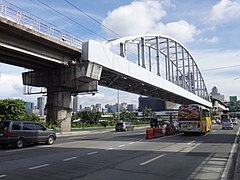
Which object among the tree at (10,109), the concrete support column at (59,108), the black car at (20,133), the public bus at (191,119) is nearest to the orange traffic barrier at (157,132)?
the public bus at (191,119)

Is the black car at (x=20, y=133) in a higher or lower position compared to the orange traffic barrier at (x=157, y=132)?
higher

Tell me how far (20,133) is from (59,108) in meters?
18.3

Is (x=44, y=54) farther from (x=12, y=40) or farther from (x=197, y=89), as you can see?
(x=197, y=89)

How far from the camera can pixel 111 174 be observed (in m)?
9.90

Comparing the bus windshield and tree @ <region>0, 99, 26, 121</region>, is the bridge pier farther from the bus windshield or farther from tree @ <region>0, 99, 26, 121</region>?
the bus windshield

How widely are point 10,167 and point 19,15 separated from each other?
18919mm

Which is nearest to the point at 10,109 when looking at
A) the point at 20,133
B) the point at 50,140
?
the point at 50,140

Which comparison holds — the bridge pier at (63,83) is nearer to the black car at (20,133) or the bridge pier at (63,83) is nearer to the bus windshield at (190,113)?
the bus windshield at (190,113)

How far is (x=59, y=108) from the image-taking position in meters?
38.0

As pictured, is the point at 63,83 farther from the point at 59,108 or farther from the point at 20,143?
the point at 20,143

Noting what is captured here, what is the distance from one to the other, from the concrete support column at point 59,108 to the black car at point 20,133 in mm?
16234

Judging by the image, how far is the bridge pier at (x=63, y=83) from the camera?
3609cm

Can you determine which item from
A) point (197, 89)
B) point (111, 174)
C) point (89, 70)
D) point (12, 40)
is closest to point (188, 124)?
point (89, 70)

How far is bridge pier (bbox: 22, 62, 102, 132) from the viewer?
36.1 m
